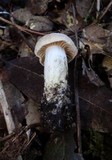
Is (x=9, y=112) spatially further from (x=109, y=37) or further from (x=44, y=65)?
(x=109, y=37)

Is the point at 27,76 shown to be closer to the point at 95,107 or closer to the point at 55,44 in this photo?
the point at 55,44

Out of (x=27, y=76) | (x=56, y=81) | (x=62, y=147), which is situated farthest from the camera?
(x=27, y=76)

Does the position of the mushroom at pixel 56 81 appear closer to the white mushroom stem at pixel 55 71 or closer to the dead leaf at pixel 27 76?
the white mushroom stem at pixel 55 71

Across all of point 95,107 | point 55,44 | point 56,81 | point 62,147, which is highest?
point 55,44

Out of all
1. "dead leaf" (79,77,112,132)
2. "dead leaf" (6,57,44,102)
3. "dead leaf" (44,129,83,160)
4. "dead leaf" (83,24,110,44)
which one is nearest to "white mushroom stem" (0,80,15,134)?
"dead leaf" (6,57,44,102)

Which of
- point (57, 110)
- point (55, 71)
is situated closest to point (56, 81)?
point (55, 71)

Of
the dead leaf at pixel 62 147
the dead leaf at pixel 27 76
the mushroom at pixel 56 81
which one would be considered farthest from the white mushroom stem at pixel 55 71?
the dead leaf at pixel 62 147
